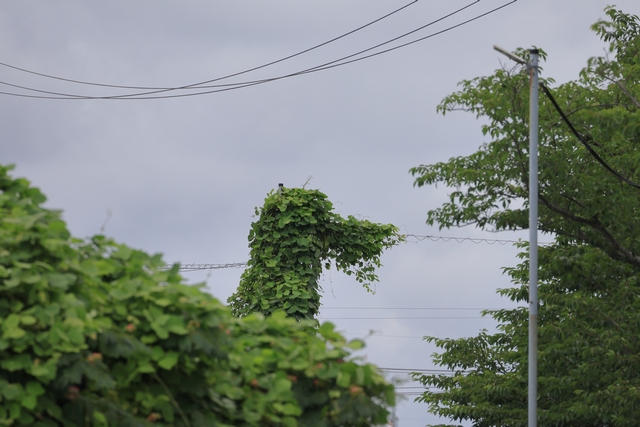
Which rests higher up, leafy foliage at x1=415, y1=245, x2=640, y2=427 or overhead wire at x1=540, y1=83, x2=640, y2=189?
overhead wire at x1=540, y1=83, x2=640, y2=189

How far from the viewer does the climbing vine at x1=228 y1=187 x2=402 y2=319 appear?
1513 cm

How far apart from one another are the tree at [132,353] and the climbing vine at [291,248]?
34.1 ft

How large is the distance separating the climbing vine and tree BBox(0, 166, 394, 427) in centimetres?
1040

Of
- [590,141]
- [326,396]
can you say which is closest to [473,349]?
[590,141]

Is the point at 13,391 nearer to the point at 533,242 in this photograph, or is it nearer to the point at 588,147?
the point at 533,242

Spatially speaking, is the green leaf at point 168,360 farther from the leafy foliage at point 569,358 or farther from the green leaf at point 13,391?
the leafy foliage at point 569,358

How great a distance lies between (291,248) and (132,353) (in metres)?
11.4

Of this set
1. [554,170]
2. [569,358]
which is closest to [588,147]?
[554,170]

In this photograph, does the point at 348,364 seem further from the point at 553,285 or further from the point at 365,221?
the point at 553,285

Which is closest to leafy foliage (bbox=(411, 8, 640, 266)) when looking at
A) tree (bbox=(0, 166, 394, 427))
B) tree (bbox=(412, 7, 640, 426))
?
tree (bbox=(412, 7, 640, 426))

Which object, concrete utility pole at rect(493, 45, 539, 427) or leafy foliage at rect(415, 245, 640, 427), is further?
leafy foliage at rect(415, 245, 640, 427)

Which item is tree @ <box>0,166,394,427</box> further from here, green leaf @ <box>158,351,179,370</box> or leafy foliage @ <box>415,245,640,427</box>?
leafy foliage @ <box>415,245,640,427</box>

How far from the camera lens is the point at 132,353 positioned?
3902mm

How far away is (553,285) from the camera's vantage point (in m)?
17.5
